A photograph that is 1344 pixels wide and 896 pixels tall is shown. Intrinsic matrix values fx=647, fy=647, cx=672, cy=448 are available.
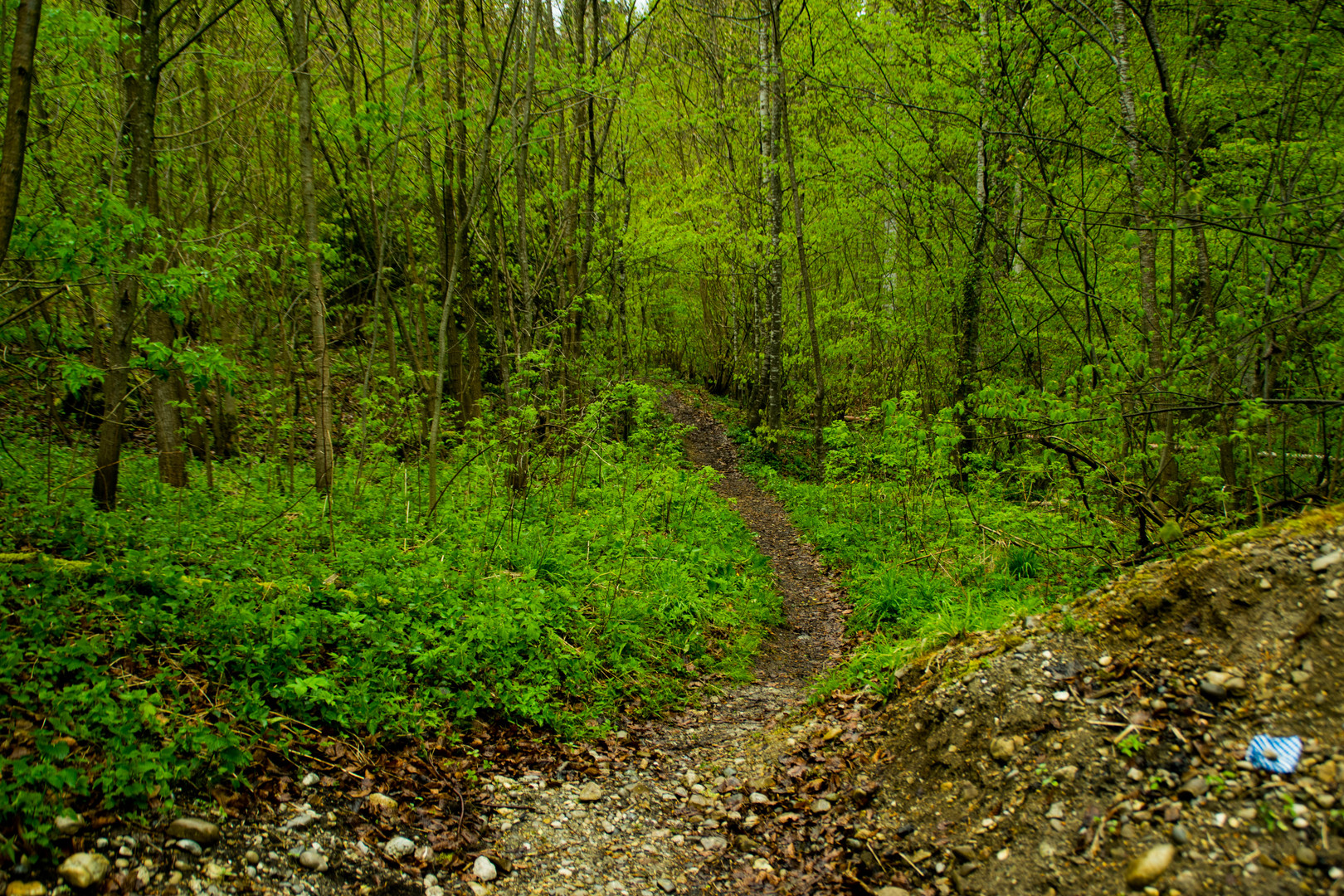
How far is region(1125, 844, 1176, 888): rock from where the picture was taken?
2.14 meters

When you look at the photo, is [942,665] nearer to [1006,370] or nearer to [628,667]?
[628,667]

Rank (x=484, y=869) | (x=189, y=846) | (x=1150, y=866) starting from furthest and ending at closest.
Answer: (x=484, y=869) < (x=189, y=846) < (x=1150, y=866)

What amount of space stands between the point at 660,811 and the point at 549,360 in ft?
17.3

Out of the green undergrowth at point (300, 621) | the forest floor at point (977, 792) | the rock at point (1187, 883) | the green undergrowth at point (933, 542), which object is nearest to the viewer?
the rock at point (1187, 883)

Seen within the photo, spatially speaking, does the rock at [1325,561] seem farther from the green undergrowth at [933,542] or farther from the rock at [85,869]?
the rock at [85,869]

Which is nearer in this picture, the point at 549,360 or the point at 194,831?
the point at 194,831

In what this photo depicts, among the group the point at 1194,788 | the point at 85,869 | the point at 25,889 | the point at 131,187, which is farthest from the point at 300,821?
the point at 131,187

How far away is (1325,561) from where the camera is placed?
268cm

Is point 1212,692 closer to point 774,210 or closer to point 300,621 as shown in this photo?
point 300,621

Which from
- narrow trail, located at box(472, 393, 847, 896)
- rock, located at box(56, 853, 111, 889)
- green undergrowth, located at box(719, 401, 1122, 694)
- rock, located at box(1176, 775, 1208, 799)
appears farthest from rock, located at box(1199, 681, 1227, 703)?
rock, located at box(56, 853, 111, 889)

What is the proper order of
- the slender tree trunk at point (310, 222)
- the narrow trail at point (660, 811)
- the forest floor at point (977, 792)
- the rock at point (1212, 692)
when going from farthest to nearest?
the slender tree trunk at point (310, 222) < the narrow trail at point (660, 811) < the rock at point (1212, 692) < the forest floor at point (977, 792)

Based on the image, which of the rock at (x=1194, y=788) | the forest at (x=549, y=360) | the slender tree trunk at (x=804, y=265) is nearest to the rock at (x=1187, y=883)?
the rock at (x=1194, y=788)

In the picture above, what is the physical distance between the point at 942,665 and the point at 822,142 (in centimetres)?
1473

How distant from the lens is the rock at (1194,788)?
232 centimetres
